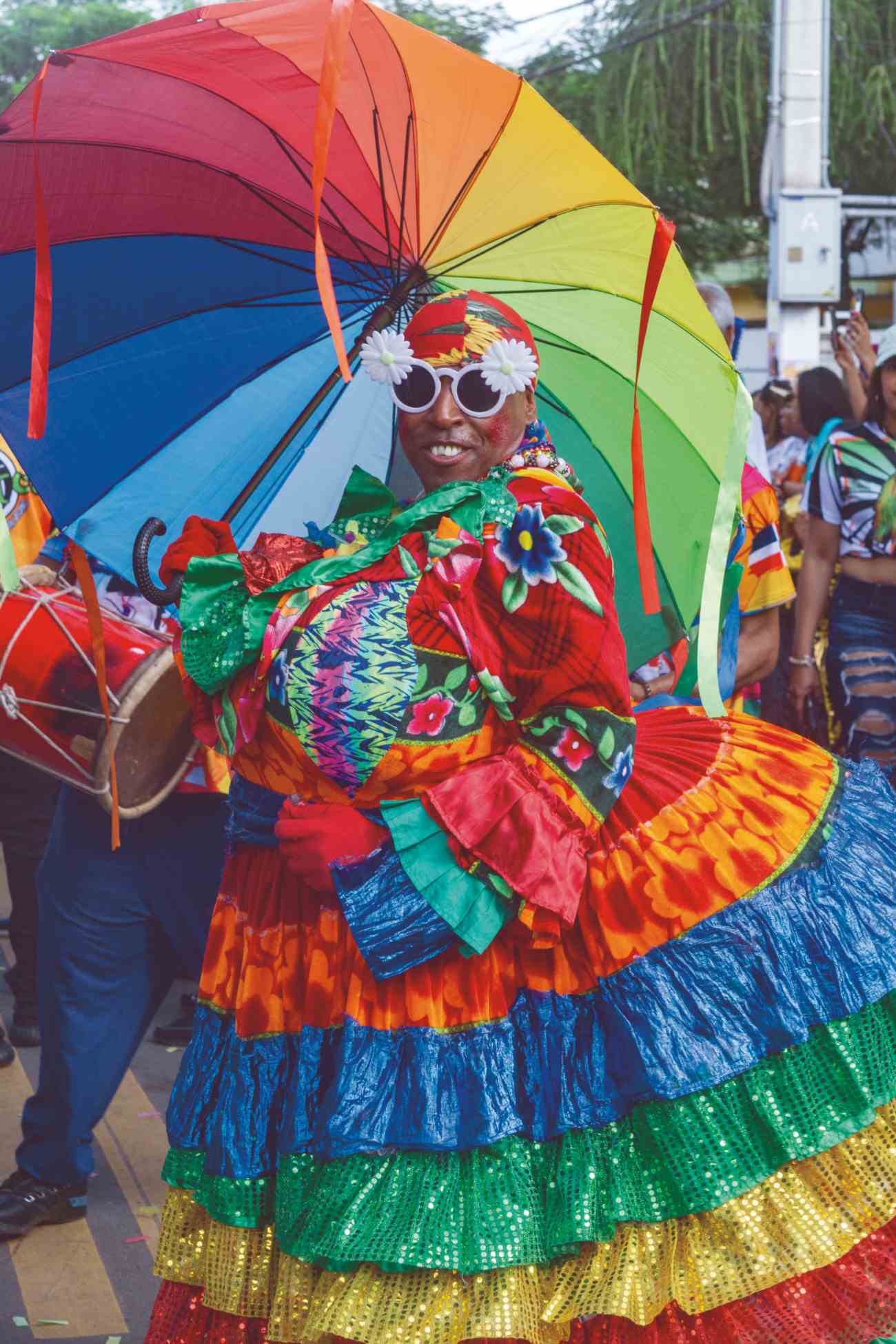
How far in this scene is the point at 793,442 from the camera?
29.7 ft

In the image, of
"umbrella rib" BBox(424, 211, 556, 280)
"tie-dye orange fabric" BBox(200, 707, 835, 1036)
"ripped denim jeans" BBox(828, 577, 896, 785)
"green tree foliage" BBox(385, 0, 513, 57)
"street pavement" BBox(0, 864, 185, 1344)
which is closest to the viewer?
"tie-dye orange fabric" BBox(200, 707, 835, 1036)

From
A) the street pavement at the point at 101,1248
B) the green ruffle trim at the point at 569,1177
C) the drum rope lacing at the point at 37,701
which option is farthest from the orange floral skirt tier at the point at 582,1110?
the drum rope lacing at the point at 37,701

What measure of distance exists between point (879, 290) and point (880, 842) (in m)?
23.5

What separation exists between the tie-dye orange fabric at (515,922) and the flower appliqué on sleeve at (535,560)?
25 centimetres

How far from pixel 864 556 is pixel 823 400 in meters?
2.46

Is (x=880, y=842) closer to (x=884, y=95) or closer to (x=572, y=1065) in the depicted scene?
(x=572, y=1065)

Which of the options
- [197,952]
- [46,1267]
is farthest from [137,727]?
[46,1267]

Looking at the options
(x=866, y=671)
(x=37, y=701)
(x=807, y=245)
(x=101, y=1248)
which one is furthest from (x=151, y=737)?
(x=807, y=245)

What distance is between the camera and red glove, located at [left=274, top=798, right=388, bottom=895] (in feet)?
7.80

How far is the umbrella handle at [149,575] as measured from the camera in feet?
8.76

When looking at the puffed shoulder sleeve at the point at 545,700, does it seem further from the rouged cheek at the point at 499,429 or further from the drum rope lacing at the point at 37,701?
the drum rope lacing at the point at 37,701

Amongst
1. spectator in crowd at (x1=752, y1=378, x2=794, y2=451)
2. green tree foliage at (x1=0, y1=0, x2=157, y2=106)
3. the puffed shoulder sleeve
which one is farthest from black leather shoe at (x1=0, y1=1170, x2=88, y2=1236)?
green tree foliage at (x1=0, y1=0, x2=157, y2=106)

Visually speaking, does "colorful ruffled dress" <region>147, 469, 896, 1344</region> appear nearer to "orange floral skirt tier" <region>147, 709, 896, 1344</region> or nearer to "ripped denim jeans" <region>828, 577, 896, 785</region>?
"orange floral skirt tier" <region>147, 709, 896, 1344</region>

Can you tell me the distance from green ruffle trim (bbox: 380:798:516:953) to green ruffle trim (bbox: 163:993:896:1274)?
33cm
